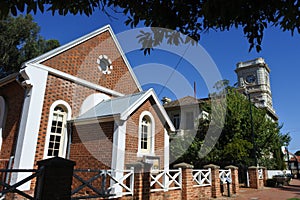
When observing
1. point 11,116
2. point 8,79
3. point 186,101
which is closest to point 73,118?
point 11,116

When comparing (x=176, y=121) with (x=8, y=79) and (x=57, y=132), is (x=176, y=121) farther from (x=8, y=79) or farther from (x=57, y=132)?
(x=8, y=79)

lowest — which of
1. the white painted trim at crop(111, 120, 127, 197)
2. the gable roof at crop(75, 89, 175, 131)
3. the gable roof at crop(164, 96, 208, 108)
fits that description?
the white painted trim at crop(111, 120, 127, 197)

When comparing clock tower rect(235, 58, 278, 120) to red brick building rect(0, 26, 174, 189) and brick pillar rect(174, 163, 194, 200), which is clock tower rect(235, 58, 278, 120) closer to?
red brick building rect(0, 26, 174, 189)

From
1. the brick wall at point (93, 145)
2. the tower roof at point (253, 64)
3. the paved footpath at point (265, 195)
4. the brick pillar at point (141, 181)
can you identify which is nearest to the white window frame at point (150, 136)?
the brick wall at point (93, 145)

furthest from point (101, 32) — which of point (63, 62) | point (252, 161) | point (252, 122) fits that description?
point (252, 161)

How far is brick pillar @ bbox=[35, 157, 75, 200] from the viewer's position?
4.95 metres

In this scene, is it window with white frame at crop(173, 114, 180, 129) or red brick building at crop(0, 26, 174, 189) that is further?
window with white frame at crop(173, 114, 180, 129)

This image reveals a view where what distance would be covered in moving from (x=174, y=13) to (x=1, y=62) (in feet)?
84.0

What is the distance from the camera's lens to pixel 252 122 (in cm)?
2022

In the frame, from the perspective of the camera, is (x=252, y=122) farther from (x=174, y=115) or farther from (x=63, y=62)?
(x=63, y=62)

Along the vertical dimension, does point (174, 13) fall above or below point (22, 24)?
below

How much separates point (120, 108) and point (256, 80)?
4966 centimetres

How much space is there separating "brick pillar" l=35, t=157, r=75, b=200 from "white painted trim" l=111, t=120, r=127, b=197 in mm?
4438

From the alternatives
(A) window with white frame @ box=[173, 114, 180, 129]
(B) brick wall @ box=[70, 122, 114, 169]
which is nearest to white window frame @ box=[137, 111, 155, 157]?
(B) brick wall @ box=[70, 122, 114, 169]
